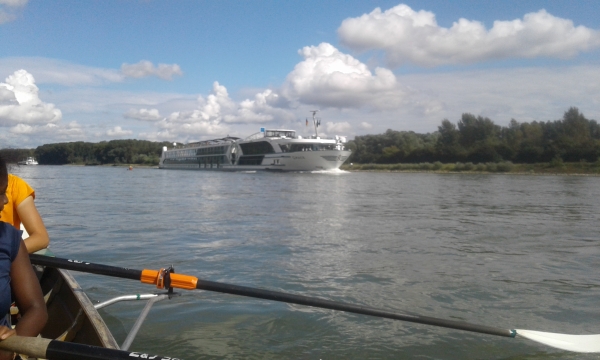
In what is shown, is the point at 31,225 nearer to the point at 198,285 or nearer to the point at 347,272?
the point at 198,285

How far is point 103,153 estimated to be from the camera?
10650 centimetres

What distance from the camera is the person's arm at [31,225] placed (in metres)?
3.54

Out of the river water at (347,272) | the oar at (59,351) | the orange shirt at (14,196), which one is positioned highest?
the orange shirt at (14,196)

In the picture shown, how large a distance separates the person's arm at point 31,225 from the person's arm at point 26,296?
114 centimetres

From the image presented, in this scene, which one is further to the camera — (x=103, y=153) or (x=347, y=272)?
(x=103, y=153)

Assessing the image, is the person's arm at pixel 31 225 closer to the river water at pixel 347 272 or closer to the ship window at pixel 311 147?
the river water at pixel 347 272

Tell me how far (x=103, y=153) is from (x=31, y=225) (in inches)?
4324

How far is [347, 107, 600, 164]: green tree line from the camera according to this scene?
58281 mm

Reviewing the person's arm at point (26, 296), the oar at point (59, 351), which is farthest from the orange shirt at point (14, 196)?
the oar at point (59, 351)

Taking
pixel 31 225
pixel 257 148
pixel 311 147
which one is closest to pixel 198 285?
pixel 31 225

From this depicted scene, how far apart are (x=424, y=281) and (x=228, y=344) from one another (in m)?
3.74

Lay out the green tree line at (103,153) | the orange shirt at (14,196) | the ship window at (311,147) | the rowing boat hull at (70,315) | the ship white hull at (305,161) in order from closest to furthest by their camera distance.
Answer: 1. the rowing boat hull at (70,315)
2. the orange shirt at (14,196)
3. the ship white hull at (305,161)
4. the ship window at (311,147)
5. the green tree line at (103,153)

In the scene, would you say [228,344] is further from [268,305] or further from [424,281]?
[424,281]

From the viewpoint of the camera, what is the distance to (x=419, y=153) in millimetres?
75000
